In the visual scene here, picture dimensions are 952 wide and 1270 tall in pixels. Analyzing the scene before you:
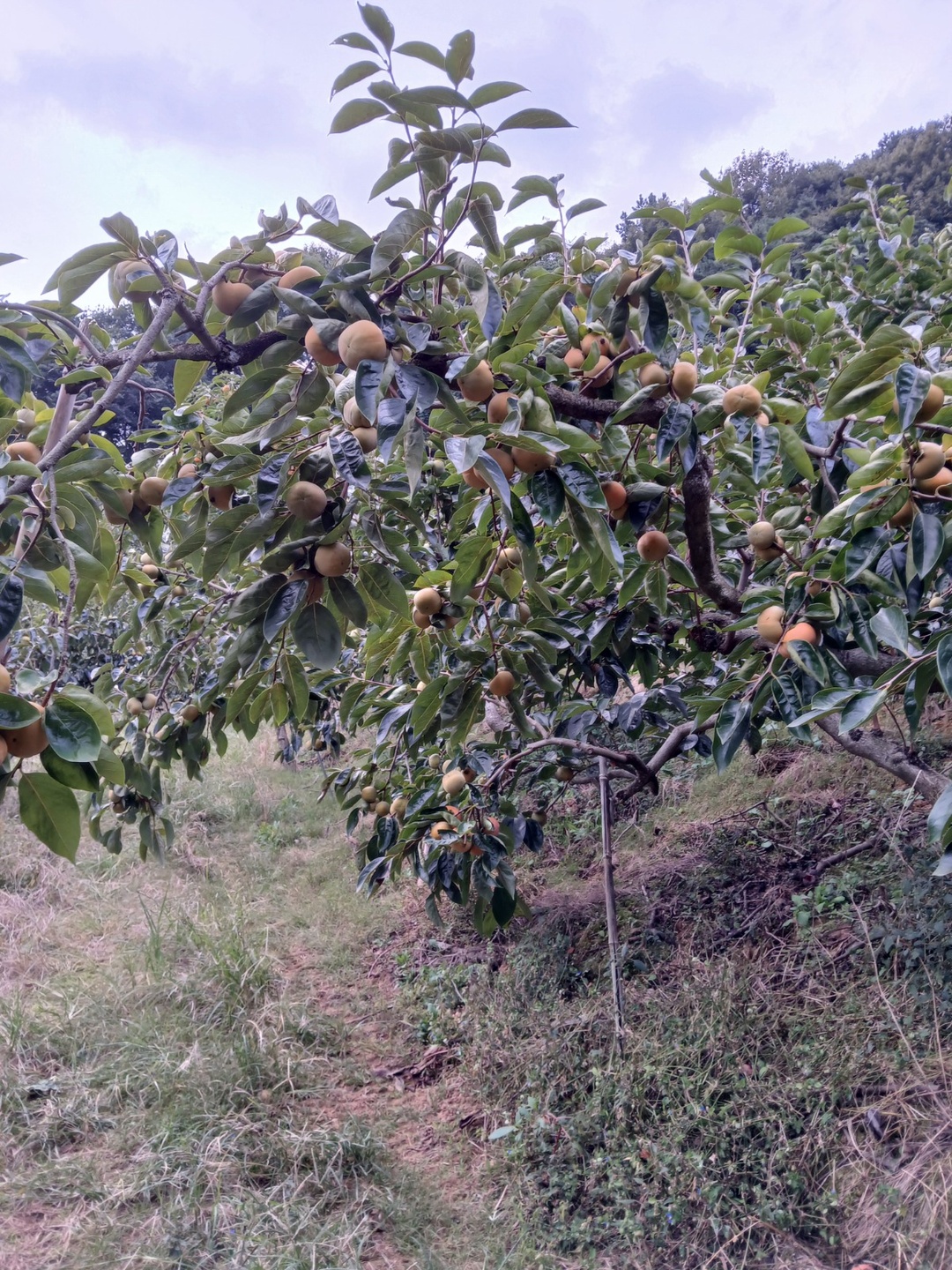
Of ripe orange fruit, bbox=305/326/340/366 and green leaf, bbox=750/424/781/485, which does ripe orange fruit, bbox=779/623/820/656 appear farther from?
ripe orange fruit, bbox=305/326/340/366

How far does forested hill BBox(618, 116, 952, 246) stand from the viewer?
593 inches

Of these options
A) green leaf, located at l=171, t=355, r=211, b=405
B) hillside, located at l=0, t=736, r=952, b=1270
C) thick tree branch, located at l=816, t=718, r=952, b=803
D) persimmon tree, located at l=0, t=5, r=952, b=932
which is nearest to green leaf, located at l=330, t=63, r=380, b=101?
persimmon tree, located at l=0, t=5, r=952, b=932

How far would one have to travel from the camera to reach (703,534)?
147 cm

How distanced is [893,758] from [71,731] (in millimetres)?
2000

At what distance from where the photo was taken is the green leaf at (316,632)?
1146 mm

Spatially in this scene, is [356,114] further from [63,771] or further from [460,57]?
[63,771]

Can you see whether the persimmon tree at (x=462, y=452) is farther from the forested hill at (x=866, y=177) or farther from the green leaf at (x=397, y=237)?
the forested hill at (x=866, y=177)

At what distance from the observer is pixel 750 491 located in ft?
5.78

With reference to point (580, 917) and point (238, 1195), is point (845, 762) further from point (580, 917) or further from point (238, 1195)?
point (238, 1195)

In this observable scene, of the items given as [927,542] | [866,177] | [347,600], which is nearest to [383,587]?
[347,600]

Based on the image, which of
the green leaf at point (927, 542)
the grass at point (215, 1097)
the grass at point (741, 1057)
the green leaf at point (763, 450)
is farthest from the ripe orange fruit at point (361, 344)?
the grass at point (215, 1097)

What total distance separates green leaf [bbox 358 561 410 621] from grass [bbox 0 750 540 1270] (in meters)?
1.81

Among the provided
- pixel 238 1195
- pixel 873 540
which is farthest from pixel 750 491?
pixel 238 1195

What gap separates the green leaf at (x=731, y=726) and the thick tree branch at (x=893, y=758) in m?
0.75
